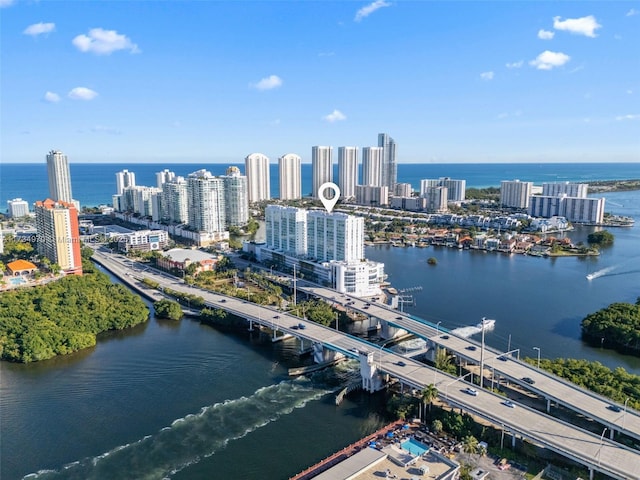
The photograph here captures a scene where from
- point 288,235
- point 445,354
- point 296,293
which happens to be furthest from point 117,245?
point 445,354

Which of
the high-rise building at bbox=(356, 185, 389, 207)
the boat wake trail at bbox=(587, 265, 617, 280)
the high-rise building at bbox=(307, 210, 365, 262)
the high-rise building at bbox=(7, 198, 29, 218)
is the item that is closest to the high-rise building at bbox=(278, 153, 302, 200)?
the high-rise building at bbox=(356, 185, 389, 207)

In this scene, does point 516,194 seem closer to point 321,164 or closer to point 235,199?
point 321,164

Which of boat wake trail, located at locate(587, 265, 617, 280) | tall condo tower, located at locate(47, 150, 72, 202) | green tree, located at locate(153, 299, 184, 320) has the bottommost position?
boat wake trail, located at locate(587, 265, 617, 280)

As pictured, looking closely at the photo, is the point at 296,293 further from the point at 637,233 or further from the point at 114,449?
the point at 637,233

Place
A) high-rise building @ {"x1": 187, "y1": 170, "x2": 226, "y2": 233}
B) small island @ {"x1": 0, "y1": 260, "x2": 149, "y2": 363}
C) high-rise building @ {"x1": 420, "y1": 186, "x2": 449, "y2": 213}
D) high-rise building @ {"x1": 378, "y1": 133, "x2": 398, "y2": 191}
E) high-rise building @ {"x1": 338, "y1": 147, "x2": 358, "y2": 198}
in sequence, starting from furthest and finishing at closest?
high-rise building @ {"x1": 378, "y1": 133, "x2": 398, "y2": 191} → high-rise building @ {"x1": 338, "y1": 147, "x2": 358, "y2": 198} → high-rise building @ {"x1": 420, "y1": 186, "x2": 449, "y2": 213} → high-rise building @ {"x1": 187, "y1": 170, "x2": 226, "y2": 233} → small island @ {"x1": 0, "y1": 260, "x2": 149, "y2": 363}

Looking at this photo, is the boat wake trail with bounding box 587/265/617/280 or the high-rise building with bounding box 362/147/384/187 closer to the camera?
the boat wake trail with bounding box 587/265/617/280

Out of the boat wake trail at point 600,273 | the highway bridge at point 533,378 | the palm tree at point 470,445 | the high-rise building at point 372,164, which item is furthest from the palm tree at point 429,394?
the high-rise building at point 372,164

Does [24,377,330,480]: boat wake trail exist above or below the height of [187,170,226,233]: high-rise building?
below

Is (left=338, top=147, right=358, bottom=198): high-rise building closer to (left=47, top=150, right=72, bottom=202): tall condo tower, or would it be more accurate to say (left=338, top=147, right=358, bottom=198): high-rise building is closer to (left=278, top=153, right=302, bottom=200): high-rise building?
(left=278, top=153, right=302, bottom=200): high-rise building
